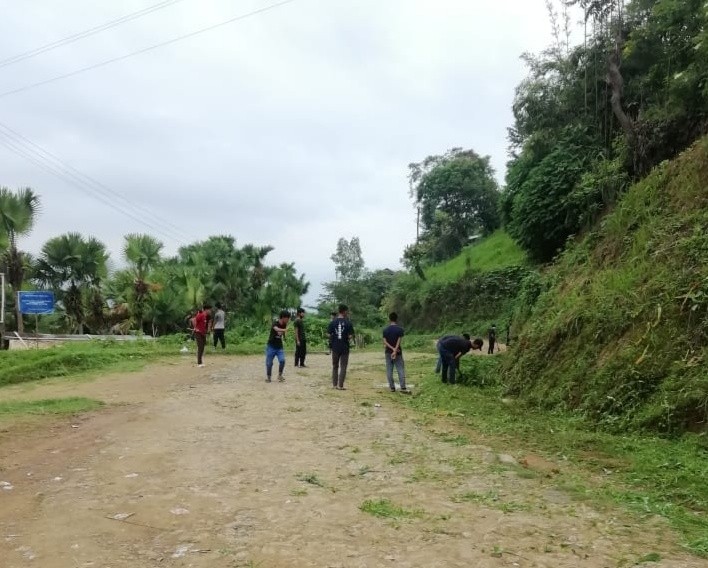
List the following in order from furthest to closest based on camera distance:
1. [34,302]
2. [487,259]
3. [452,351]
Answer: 1. [487,259]
2. [34,302]
3. [452,351]

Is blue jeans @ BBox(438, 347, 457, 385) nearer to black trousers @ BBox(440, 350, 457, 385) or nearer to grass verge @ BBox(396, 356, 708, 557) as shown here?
black trousers @ BBox(440, 350, 457, 385)

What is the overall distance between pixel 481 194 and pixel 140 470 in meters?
49.3

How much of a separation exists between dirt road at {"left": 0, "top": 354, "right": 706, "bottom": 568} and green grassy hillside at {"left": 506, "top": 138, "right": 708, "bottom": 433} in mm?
2186

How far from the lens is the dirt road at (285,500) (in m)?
4.18

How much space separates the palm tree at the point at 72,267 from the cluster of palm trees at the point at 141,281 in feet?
0.15

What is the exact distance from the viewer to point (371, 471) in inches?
249

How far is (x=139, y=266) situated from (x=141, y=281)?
94cm

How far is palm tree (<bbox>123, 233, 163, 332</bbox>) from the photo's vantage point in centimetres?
3231

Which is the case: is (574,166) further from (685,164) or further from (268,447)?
(268,447)

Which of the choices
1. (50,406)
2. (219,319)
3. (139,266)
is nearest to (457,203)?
(139,266)

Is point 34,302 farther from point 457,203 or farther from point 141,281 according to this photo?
point 457,203

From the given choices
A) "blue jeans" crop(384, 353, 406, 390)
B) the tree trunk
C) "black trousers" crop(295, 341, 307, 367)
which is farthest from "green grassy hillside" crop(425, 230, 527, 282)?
"blue jeans" crop(384, 353, 406, 390)

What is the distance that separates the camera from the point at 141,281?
1268 inches

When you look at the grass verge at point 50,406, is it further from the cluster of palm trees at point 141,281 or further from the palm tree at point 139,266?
the palm tree at point 139,266
